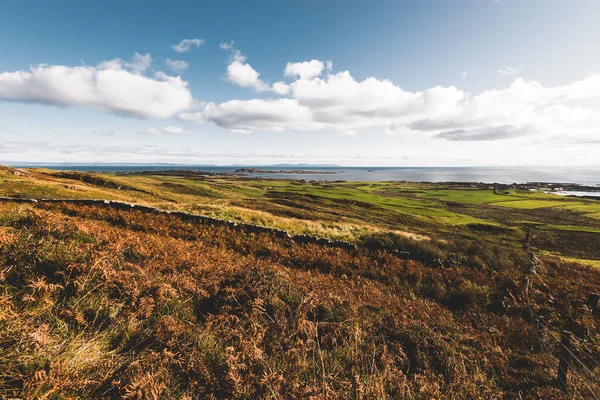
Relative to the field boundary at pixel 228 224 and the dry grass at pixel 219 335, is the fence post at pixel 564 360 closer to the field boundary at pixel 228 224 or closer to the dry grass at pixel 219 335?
the dry grass at pixel 219 335

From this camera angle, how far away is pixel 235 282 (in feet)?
26.2

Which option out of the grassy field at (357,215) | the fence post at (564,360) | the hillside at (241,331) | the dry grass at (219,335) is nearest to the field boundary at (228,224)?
the grassy field at (357,215)

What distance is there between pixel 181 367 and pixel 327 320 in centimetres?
393

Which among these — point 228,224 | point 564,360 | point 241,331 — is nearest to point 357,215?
point 228,224

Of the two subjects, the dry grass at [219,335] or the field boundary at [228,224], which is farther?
the field boundary at [228,224]

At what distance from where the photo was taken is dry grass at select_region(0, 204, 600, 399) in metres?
4.05

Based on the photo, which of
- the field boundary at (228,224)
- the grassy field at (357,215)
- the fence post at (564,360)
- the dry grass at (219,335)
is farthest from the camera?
the grassy field at (357,215)

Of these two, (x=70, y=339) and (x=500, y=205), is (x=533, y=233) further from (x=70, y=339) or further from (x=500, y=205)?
(x=70, y=339)

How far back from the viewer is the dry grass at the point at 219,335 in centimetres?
405

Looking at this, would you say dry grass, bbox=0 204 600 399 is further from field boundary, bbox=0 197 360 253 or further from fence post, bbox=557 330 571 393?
field boundary, bbox=0 197 360 253

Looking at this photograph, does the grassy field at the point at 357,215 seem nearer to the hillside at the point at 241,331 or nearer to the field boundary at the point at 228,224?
the field boundary at the point at 228,224

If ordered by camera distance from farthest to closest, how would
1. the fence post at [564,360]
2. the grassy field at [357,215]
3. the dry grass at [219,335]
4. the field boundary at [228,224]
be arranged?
the grassy field at [357,215] → the field boundary at [228,224] → the fence post at [564,360] → the dry grass at [219,335]

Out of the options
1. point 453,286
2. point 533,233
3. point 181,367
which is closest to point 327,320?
point 181,367

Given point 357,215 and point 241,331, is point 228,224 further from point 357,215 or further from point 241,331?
point 357,215
